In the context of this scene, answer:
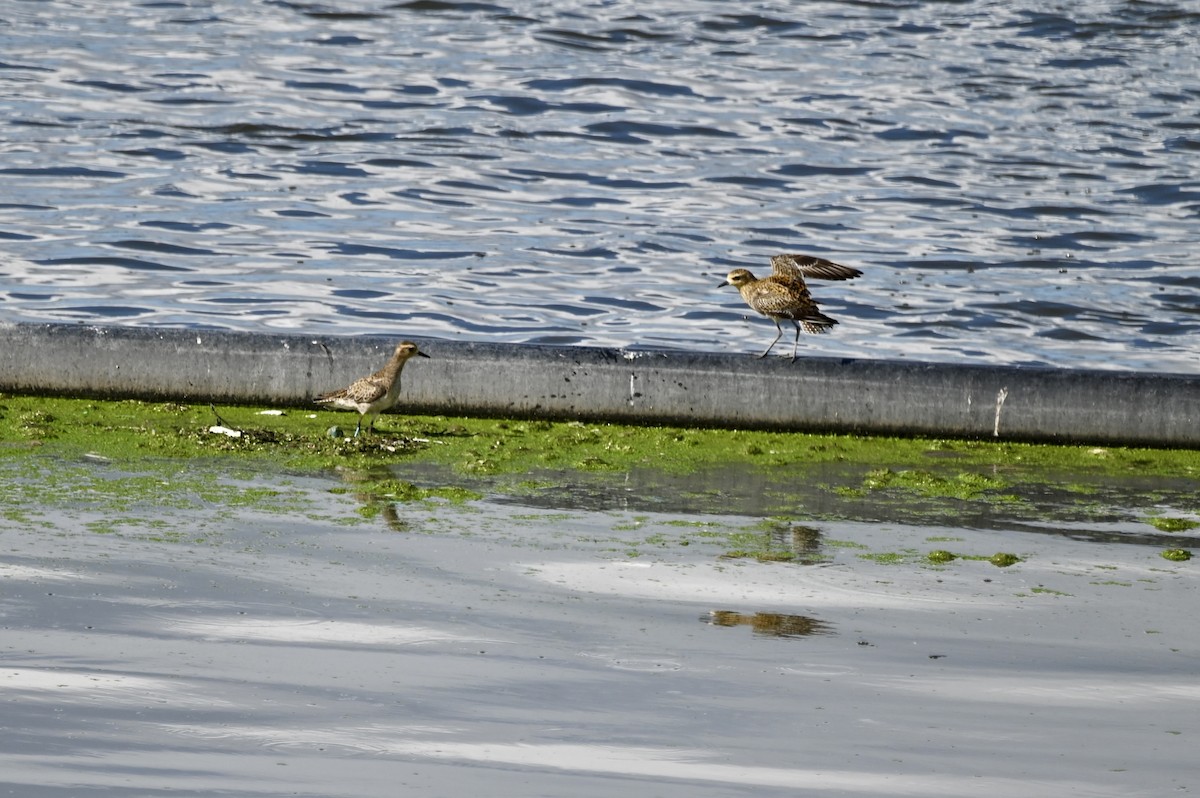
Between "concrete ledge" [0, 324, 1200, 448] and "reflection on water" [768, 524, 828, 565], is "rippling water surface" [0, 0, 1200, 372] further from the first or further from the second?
"reflection on water" [768, 524, 828, 565]

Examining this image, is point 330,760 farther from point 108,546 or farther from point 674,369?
point 674,369

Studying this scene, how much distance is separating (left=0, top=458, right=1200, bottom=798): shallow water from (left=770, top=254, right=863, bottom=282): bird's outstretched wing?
3343mm

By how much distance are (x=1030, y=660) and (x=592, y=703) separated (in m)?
1.34

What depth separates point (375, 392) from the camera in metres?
8.39

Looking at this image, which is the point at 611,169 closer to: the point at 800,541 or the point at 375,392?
the point at 375,392

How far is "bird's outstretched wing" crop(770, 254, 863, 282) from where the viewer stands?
10008 mm

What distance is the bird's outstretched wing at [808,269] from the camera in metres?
10.0

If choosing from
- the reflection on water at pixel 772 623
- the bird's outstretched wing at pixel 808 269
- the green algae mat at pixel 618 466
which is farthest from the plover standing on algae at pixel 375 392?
the reflection on water at pixel 772 623

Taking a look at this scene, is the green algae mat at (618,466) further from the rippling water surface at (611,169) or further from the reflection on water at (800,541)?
the rippling water surface at (611,169)

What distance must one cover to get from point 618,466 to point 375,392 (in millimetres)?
1246

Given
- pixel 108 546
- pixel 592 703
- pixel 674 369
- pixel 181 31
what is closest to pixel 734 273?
pixel 674 369

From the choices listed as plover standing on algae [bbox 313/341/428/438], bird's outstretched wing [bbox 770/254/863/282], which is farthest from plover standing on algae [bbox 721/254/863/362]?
plover standing on algae [bbox 313/341/428/438]

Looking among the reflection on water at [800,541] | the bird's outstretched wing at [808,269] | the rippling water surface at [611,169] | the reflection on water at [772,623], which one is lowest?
the rippling water surface at [611,169]

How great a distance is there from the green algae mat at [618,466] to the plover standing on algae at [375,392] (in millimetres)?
137
